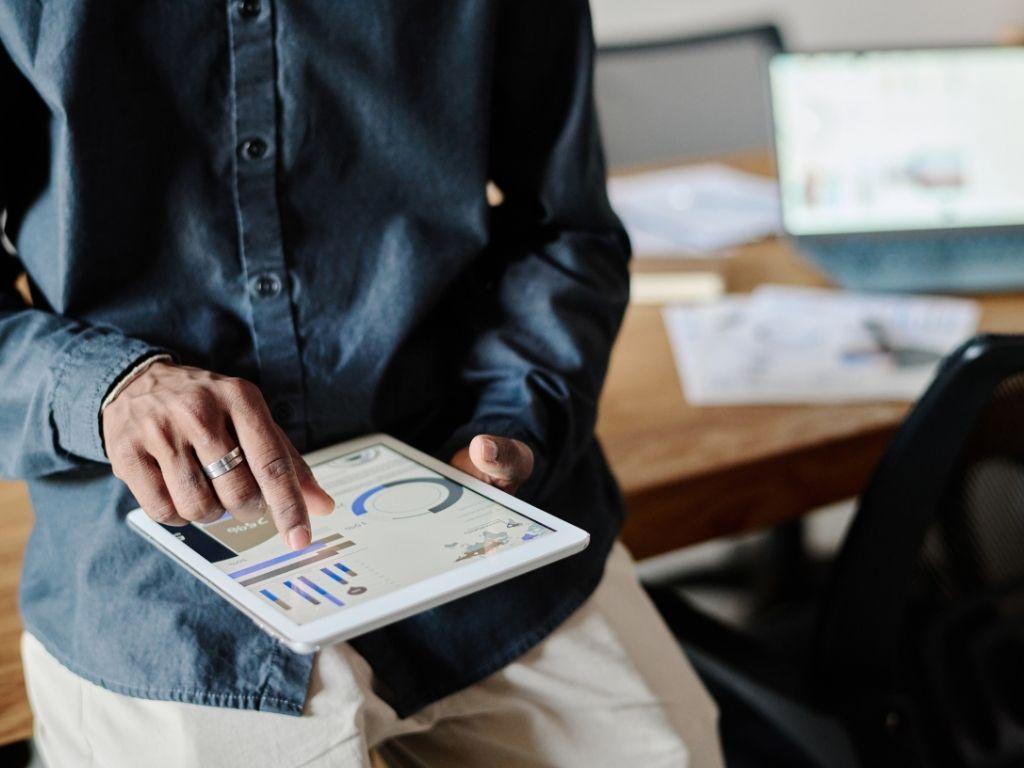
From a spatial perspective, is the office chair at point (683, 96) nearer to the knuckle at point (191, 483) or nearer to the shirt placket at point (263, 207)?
the shirt placket at point (263, 207)

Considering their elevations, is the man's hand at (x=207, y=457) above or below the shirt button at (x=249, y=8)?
below

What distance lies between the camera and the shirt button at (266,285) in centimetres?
78

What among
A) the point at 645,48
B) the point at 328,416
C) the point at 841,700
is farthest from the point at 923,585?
the point at 645,48

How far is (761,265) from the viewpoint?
1.50 m

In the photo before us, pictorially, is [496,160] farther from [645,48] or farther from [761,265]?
[645,48]

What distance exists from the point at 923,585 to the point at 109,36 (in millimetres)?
789

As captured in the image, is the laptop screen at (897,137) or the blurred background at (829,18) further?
the blurred background at (829,18)

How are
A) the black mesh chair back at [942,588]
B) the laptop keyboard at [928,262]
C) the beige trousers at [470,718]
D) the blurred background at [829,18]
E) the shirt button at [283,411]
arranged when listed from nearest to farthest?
the beige trousers at [470,718], the shirt button at [283,411], the black mesh chair back at [942,588], the laptop keyboard at [928,262], the blurred background at [829,18]

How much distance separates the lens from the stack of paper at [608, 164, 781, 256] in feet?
5.12

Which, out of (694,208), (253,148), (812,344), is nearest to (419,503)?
(253,148)

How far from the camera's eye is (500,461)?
0.73m

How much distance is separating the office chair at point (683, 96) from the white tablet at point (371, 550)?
54.0 inches

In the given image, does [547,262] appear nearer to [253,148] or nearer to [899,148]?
[253,148]

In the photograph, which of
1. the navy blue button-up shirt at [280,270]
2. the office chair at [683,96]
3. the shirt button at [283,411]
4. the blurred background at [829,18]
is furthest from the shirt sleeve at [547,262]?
the blurred background at [829,18]
